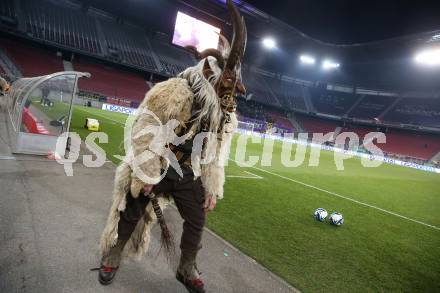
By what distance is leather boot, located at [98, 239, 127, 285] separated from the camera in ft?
7.69

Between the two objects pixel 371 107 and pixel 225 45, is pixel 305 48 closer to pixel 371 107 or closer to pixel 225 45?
pixel 371 107

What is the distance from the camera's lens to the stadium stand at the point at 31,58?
29.0 meters

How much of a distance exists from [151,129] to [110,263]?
46.5 inches

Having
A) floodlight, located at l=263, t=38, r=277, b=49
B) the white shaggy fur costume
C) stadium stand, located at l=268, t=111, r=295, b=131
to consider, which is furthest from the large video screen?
the white shaggy fur costume

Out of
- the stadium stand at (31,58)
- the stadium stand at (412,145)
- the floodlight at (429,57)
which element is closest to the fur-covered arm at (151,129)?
the stadium stand at (31,58)

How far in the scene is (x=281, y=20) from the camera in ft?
118

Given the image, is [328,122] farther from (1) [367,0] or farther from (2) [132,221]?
(2) [132,221]

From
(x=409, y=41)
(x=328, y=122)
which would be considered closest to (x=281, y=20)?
(x=409, y=41)

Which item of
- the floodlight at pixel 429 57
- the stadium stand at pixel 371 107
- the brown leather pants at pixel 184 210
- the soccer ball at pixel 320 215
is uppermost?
the floodlight at pixel 429 57

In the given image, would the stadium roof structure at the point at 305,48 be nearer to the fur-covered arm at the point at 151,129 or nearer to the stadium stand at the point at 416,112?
the stadium stand at the point at 416,112

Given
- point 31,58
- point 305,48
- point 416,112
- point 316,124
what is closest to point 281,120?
point 316,124

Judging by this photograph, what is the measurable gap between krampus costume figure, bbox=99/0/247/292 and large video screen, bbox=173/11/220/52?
28.6 metres

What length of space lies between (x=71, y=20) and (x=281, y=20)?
25.4 meters

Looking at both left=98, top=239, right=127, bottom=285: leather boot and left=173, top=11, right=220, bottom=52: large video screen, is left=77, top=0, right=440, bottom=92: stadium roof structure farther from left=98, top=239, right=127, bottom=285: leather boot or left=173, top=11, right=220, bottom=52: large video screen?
left=98, top=239, right=127, bottom=285: leather boot
